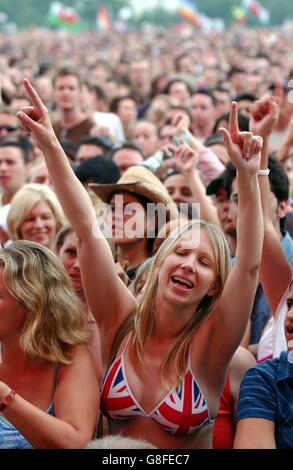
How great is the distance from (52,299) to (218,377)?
1.93 feet

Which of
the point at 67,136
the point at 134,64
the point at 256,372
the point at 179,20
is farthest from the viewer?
the point at 179,20

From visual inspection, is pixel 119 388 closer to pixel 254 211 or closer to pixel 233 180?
pixel 254 211

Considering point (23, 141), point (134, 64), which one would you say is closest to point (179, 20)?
point (134, 64)

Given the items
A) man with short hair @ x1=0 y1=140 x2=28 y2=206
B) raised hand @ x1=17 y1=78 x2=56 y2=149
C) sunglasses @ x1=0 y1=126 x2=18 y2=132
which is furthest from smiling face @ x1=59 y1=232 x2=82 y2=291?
sunglasses @ x1=0 y1=126 x2=18 y2=132

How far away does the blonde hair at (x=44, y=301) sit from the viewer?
134 inches

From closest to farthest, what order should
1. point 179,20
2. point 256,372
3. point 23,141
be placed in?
point 256,372 < point 23,141 < point 179,20

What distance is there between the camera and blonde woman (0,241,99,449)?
3336 mm

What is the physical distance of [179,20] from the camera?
86.5 metres

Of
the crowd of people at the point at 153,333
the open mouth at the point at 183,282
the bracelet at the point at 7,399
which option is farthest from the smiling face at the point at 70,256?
the bracelet at the point at 7,399

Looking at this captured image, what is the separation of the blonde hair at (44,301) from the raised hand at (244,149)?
0.69 m

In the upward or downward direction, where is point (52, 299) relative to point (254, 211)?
downward

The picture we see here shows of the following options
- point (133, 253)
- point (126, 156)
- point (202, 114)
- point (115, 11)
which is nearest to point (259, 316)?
point (133, 253)

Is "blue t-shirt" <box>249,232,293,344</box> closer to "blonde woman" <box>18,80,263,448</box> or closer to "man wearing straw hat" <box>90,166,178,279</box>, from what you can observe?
"man wearing straw hat" <box>90,166,178,279</box>

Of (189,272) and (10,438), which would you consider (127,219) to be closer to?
(189,272)
